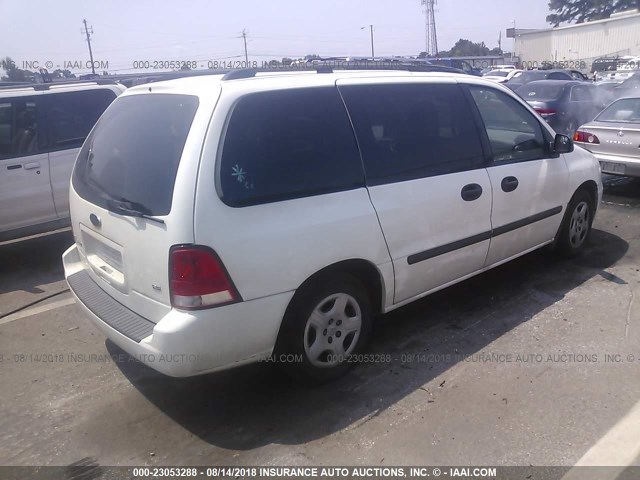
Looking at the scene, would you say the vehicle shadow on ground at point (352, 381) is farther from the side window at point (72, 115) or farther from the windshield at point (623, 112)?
the windshield at point (623, 112)

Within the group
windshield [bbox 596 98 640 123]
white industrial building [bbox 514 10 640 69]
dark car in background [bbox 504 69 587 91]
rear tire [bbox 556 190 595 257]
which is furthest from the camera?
white industrial building [bbox 514 10 640 69]

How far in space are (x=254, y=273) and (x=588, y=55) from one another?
63.3 metres

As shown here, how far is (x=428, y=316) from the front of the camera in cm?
444

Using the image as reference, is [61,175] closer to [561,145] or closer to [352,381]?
[352,381]

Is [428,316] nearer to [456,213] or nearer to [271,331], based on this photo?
[456,213]

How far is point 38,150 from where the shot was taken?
238 inches

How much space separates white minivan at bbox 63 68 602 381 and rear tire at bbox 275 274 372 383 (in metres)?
0.01

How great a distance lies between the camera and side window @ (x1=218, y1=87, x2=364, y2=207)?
292 centimetres

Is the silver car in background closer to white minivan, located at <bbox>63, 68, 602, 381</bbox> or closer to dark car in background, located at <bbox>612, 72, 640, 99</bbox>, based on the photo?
white minivan, located at <bbox>63, 68, 602, 381</bbox>

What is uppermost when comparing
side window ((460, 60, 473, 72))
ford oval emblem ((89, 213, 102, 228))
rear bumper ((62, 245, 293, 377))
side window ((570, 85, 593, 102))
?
side window ((460, 60, 473, 72))

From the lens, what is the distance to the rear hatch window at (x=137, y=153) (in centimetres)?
293

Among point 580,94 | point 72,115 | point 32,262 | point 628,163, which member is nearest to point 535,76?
point 580,94

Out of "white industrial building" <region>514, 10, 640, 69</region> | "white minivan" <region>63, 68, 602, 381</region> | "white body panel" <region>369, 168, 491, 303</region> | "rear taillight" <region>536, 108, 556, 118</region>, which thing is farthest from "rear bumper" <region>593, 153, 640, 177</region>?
"white industrial building" <region>514, 10, 640, 69</region>

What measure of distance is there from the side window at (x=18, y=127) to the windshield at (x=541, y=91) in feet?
37.4
